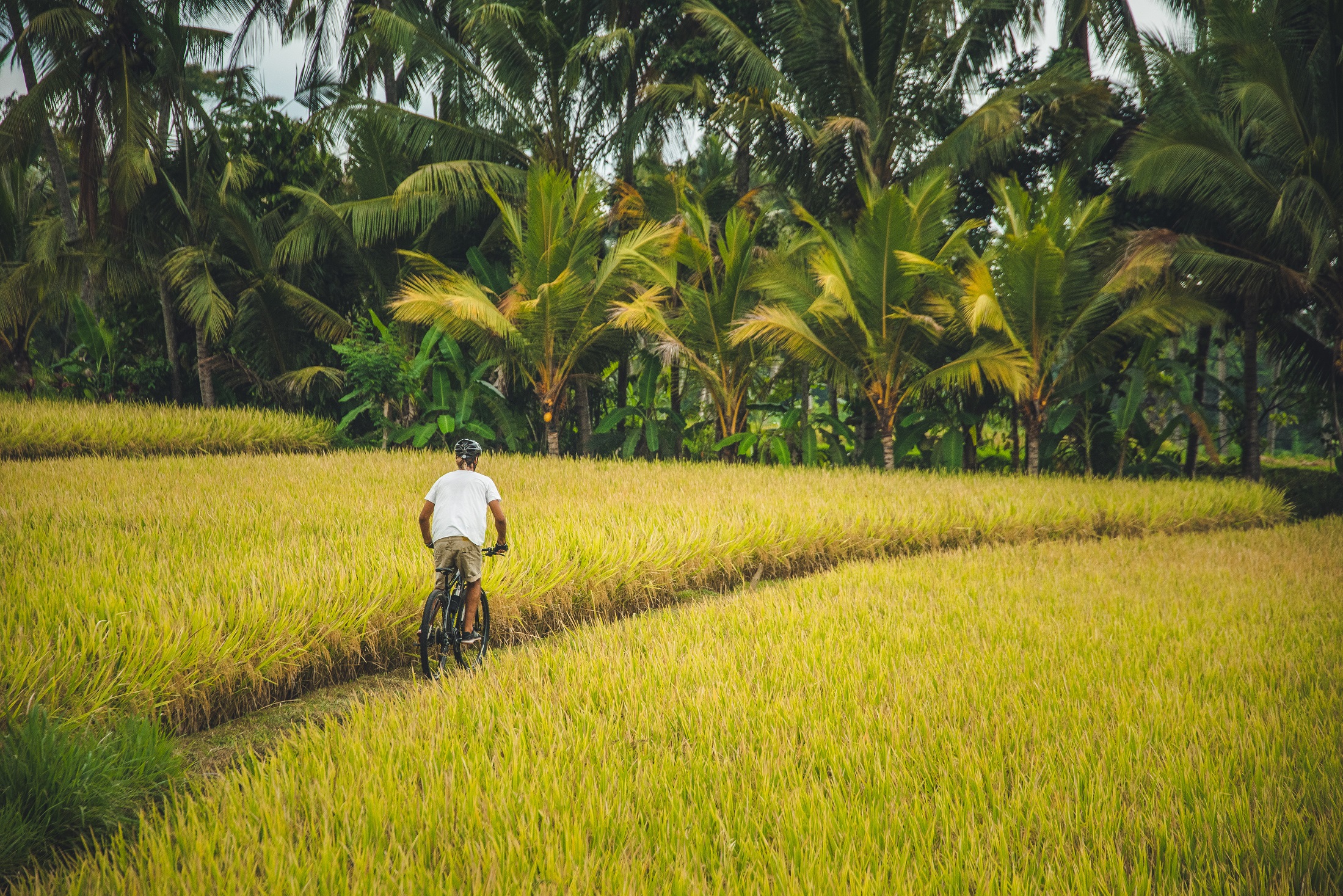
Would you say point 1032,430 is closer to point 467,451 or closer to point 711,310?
point 711,310

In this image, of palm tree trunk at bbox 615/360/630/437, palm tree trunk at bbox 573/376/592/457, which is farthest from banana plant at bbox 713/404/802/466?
palm tree trunk at bbox 573/376/592/457

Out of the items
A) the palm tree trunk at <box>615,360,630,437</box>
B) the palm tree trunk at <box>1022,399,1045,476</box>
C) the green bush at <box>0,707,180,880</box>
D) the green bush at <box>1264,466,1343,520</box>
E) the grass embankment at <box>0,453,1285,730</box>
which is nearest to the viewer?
the green bush at <box>0,707,180,880</box>

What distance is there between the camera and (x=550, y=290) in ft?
31.0

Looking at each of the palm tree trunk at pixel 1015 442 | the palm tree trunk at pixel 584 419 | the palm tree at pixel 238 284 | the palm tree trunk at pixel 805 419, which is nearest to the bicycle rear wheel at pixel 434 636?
the palm tree trunk at pixel 805 419

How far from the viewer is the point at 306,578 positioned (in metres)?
3.73

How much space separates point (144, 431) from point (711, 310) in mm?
7466

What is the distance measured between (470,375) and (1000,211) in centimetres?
858

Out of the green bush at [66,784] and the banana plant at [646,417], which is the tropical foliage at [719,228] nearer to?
the banana plant at [646,417]

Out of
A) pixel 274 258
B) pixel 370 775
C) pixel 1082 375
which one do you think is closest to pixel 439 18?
pixel 274 258

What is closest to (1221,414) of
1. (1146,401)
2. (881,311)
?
(1146,401)

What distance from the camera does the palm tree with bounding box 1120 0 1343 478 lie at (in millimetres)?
7574

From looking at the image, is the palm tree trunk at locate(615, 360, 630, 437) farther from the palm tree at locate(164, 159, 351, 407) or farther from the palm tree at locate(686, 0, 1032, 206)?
the palm tree at locate(164, 159, 351, 407)

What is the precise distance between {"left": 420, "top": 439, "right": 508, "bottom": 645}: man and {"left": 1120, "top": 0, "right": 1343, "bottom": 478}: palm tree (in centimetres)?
826

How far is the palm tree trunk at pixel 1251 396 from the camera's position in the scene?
364 inches
